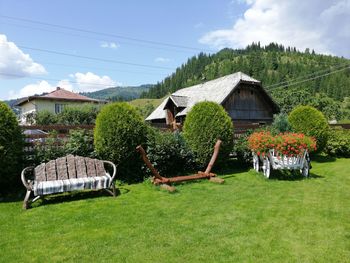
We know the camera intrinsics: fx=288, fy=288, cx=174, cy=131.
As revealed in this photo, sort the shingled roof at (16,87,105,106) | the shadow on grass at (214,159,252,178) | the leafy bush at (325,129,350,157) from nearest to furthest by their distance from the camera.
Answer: the shadow on grass at (214,159,252,178), the leafy bush at (325,129,350,157), the shingled roof at (16,87,105,106)

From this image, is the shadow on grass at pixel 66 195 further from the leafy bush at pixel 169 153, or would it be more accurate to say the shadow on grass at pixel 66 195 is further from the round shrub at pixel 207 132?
the round shrub at pixel 207 132

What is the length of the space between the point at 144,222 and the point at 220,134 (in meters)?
5.15

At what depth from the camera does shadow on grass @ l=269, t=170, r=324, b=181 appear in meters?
8.51

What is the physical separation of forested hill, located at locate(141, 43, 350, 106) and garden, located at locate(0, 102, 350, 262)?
189 ft

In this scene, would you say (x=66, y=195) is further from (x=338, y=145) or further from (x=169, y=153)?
(x=338, y=145)

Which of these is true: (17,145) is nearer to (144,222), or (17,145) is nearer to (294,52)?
(144,222)

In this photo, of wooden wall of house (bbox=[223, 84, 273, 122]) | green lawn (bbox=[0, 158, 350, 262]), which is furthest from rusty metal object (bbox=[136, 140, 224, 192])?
wooden wall of house (bbox=[223, 84, 273, 122])

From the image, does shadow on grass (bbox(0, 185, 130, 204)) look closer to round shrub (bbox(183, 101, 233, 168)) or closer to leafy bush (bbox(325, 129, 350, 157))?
round shrub (bbox(183, 101, 233, 168))

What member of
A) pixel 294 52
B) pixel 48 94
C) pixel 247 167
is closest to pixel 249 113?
pixel 247 167

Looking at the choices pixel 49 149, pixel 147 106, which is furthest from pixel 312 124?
pixel 147 106

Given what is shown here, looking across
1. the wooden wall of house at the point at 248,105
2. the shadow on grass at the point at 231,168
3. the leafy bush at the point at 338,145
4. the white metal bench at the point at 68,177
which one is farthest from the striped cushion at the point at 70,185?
the wooden wall of house at the point at 248,105

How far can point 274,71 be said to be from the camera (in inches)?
4456

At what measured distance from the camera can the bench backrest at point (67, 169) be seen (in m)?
6.79

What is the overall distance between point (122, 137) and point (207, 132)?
287 cm
